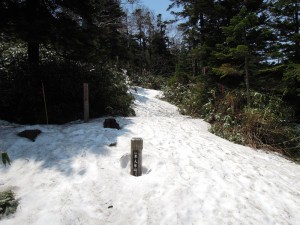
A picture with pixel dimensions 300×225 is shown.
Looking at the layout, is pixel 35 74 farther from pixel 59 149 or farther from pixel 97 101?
pixel 59 149

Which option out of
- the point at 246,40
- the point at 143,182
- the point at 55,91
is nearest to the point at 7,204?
the point at 143,182

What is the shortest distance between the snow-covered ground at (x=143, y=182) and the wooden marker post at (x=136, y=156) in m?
0.13

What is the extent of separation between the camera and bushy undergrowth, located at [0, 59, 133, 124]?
7281mm

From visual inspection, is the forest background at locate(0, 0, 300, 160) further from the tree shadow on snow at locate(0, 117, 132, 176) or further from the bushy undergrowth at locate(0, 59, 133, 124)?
the tree shadow on snow at locate(0, 117, 132, 176)

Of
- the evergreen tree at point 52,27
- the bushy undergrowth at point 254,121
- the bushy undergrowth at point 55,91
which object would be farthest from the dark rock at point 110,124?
the bushy undergrowth at point 254,121

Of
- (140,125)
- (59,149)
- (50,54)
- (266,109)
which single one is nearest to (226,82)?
(266,109)

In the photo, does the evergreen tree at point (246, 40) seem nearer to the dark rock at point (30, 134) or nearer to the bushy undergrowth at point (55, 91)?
the bushy undergrowth at point (55, 91)

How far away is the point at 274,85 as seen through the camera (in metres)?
10.1

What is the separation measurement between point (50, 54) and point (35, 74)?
1.51m

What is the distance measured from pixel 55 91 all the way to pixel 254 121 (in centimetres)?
637

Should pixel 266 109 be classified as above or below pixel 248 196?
above

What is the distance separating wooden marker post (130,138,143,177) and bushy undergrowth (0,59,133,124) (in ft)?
12.5

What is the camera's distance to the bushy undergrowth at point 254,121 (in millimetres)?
7637

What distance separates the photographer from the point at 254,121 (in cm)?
777
